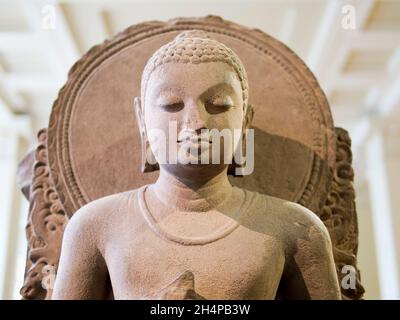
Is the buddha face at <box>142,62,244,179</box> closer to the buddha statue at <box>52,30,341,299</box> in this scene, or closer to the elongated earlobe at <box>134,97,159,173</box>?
the buddha statue at <box>52,30,341,299</box>

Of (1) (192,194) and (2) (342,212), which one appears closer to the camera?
(1) (192,194)

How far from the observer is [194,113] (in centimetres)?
143

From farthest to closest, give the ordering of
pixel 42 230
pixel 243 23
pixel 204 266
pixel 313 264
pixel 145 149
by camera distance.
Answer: pixel 243 23 → pixel 42 230 → pixel 145 149 → pixel 313 264 → pixel 204 266

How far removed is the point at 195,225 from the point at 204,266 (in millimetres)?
144

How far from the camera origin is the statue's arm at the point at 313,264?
1475mm

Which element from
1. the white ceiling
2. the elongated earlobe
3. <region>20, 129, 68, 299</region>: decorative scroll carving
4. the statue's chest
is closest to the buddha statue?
the statue's chest

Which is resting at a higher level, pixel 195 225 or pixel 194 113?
pixel 194 113

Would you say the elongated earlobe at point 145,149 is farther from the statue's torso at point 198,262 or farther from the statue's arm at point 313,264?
the statue's arm at point 313,264

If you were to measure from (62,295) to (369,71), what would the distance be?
5.61 m

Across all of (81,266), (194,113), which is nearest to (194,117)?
(194,113)

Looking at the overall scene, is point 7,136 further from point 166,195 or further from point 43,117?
point 166,195

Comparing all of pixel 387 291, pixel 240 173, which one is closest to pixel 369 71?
pixel 387 291

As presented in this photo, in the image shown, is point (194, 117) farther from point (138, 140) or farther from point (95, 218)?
point (138, 140)

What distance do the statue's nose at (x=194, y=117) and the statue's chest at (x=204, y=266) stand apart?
33 centimetres
